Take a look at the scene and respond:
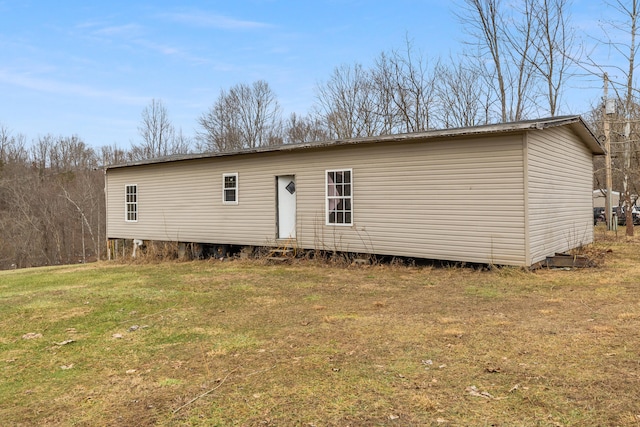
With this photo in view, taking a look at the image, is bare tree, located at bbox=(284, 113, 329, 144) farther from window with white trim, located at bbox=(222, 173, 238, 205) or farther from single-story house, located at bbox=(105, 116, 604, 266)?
window with white trim, located at bbox=(222, 173, 238, 205)

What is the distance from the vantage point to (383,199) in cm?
975

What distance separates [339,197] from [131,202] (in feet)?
28.0

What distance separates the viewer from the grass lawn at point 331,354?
286 cm

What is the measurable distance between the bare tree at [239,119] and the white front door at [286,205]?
20.3 metres

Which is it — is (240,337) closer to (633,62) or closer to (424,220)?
(424,220)

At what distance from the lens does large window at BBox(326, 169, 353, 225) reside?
10344 mm

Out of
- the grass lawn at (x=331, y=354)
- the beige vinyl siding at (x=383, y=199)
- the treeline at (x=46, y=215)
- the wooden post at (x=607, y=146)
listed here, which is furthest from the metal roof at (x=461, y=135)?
the treeline at (x=46, y=215)

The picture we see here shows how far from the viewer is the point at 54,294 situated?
761cm

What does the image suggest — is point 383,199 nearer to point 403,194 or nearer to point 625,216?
point 403,194

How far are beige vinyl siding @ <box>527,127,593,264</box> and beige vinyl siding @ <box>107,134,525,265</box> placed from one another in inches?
22.2

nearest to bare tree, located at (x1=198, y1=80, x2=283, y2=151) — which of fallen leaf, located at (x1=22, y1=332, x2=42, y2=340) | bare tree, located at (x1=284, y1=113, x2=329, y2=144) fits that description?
bare tree, located at (x1=284, y1=113, x2=329, y2=144)

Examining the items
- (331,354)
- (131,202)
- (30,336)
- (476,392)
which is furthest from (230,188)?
(476,392)

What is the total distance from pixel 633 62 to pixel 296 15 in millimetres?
13116

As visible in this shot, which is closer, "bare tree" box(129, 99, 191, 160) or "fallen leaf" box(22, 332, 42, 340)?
"fallen leaf" box(22, 332, 42, 340)
